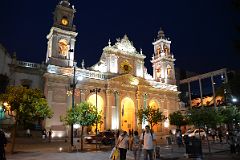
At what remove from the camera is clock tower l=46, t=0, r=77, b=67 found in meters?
43.7

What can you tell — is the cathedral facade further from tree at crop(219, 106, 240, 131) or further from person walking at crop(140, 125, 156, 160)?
person walking at crop(140, 125, 156, 160)

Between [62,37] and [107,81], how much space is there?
11261 mm

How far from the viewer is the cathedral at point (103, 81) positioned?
4109 cm

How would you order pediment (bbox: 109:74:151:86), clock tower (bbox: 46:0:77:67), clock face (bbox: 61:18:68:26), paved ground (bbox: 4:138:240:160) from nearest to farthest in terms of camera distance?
1. paved ground (bbox: 4:138:240:160)
2. clock tower (bbox: 46:0:77:67)
3. clock face (bbox: 61:18:68:26)
4. pediment (bbox: 109:74:151:86)

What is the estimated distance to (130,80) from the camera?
1967 inches

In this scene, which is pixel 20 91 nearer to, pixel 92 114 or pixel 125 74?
pixel 92 114

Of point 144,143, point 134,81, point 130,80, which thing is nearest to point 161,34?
point 134,81

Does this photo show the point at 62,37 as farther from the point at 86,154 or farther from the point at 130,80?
the point at 86,154

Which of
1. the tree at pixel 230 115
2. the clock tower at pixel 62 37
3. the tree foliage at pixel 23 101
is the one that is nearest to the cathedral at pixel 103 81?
the clock tower at pixel 62 37

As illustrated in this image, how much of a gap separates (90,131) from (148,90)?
651 inches

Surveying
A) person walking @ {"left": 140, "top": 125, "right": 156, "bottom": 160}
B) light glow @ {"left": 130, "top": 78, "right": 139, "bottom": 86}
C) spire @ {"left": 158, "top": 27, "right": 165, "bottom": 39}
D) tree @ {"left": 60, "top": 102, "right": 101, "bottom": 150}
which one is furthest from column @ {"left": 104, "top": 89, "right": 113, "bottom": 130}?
person walking @ {"left": 140, "top": 125, "right": 156, "bottom": 160}

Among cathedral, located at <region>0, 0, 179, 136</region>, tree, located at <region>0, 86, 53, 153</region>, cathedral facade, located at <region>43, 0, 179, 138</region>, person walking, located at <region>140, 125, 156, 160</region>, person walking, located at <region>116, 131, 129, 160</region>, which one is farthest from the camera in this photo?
cathedral facade, located at <region>43, 0, 179, 138</region>

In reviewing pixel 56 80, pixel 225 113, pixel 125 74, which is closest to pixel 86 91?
pixel 56 80

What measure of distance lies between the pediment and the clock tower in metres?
9.30
